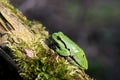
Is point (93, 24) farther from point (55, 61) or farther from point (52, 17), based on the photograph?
point (55, 61)

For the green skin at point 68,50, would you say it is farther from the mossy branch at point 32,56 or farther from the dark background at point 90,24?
the dark background at point 90,24

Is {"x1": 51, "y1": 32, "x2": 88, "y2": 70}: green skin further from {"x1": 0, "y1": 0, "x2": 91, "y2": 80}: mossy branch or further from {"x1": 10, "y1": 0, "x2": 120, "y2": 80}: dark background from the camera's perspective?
{"x1": 10, "y1": 0, "x2": 120, "y2": 80}: dark background

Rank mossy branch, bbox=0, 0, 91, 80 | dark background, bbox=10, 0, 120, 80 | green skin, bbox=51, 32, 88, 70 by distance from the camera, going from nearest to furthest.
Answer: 1. mossy branch, bbox=0, 0, 91, 80
2. green skin, bbox=51, 32, 88, 70
3. dark background, bbox=10, 0, 120, 80

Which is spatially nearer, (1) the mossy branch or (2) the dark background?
(1) the mossy branch

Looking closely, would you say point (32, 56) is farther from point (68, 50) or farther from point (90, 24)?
point (90, 24)

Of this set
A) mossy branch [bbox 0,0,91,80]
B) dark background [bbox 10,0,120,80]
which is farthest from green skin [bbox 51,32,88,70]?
dark background [bbox 10,0,120,80]

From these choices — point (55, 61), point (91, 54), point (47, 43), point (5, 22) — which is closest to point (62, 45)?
A: point (47, 43)
